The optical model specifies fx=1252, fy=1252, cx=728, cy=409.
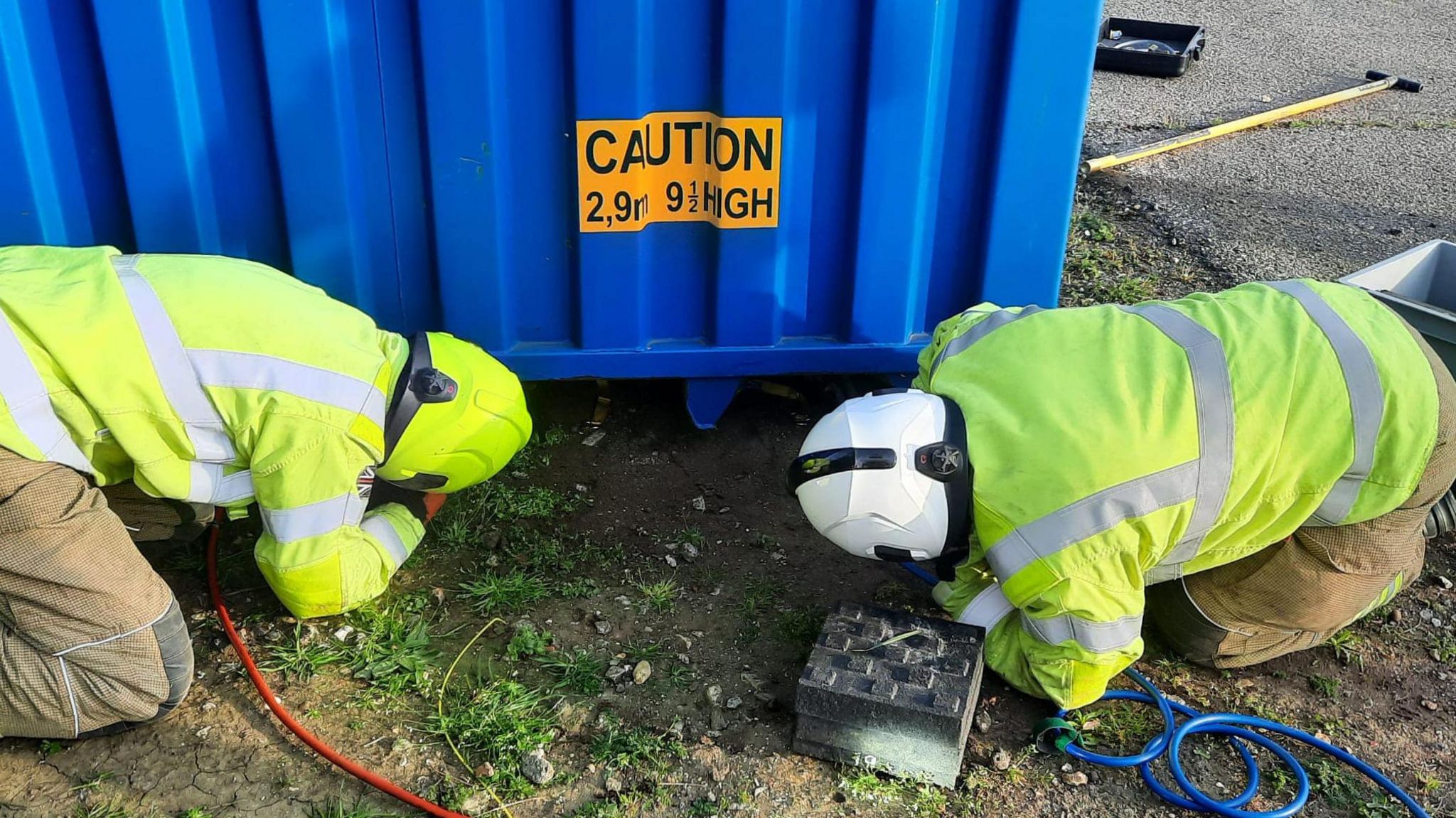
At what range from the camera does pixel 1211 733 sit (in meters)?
3.20

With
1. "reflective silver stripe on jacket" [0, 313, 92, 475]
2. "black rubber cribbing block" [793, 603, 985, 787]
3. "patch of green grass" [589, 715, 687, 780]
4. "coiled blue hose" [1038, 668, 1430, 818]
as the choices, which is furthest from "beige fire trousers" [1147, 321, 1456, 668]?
"reflective silver stripe on jacket" [0, 313, 92, 475]

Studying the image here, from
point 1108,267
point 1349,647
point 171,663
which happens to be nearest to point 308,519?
point 171,663

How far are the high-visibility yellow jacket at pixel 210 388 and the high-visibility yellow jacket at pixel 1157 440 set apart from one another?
1.49m

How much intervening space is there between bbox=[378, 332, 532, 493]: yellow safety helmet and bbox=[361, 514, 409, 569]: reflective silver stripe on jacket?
13cm

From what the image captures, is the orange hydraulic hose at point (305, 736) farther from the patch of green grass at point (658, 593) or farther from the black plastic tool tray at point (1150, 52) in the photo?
the black plastic tool tray at point (1150, 52)

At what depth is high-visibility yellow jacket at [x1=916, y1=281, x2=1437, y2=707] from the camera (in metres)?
2.83

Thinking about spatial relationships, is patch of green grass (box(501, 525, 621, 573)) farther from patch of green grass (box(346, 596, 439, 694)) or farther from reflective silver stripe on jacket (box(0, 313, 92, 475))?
reflective silver stripe on jacket (box(0, 313, 92, 475))

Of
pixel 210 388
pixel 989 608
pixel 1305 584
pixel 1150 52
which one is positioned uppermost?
pixel 210 388

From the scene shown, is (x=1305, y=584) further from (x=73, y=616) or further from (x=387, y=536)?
(x=73, y=616)

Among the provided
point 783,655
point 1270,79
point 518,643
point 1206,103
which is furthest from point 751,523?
point 1270,79

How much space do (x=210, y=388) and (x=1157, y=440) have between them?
217 centimetres

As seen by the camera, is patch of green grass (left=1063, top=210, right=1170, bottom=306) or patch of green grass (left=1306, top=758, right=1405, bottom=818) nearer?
patch of green grass (left=1306, top=758, right=1405, bottom=818)

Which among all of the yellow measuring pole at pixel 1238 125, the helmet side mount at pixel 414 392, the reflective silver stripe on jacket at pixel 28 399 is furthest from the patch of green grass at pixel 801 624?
the yellow measuring pole at pixel 1238 125

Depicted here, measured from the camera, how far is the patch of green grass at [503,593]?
353 cm
